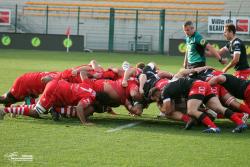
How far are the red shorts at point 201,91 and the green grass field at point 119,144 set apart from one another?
1.91 ft

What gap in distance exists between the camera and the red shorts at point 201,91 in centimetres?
1177

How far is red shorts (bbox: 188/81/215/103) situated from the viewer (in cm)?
1177

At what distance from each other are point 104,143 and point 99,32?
36.6 metres

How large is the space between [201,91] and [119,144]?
2.40 metres

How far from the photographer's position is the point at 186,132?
37.8 feet

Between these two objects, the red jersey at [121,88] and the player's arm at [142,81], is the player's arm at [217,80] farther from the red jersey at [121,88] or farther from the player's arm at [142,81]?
the red jersey at [121,88]

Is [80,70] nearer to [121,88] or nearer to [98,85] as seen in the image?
[98,85]

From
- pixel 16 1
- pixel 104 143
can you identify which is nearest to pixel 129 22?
pixel 16 1

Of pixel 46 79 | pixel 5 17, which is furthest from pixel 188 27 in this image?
pixel 5 17

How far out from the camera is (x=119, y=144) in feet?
32.8

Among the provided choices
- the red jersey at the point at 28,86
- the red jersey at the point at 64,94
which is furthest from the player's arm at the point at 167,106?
the red jersey at the point at 28,86

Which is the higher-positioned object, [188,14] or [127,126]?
[188,14]

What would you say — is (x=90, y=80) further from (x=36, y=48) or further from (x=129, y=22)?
(x=129, y=22)

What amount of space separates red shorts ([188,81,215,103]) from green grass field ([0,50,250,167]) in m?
0.58
